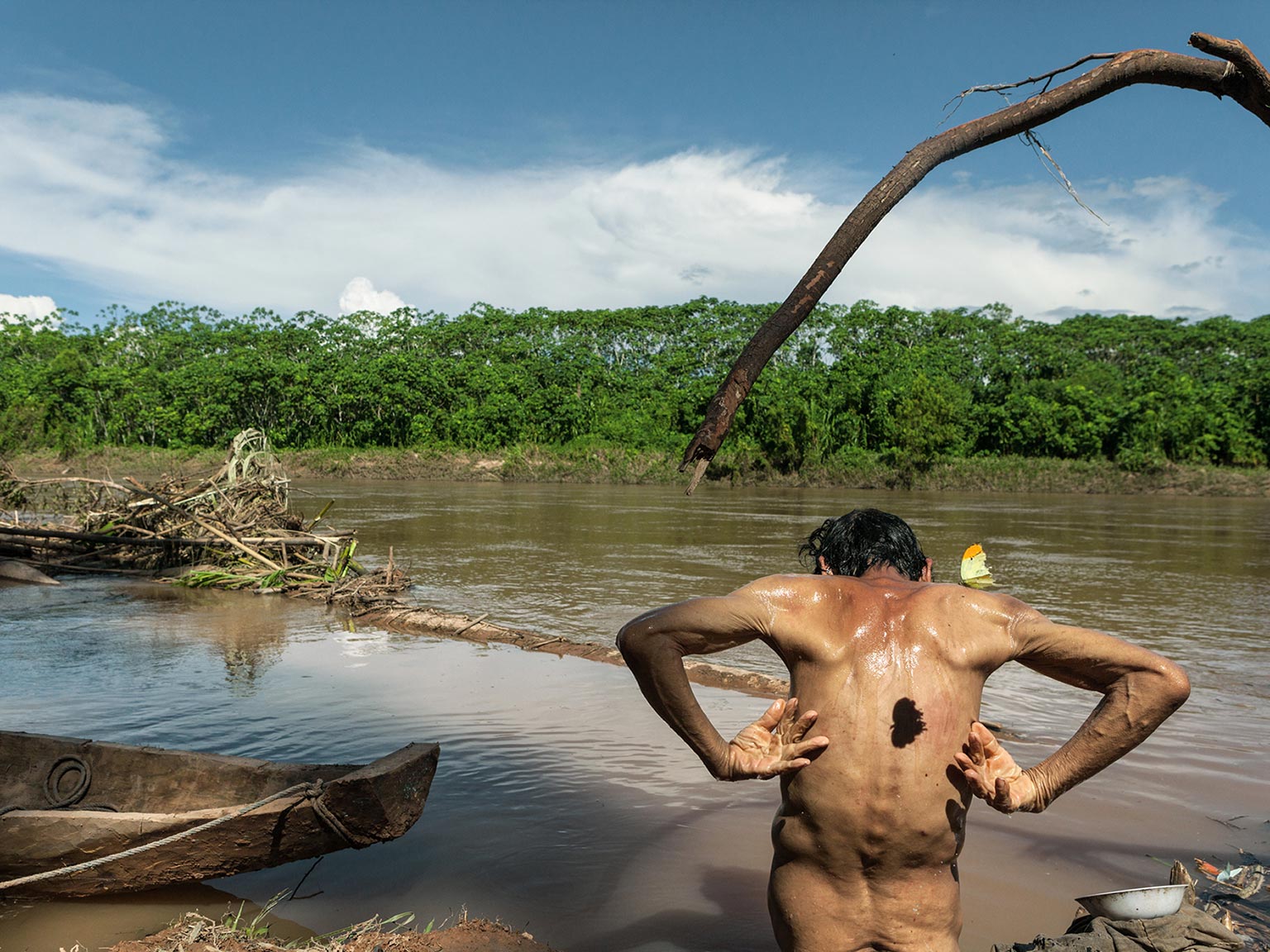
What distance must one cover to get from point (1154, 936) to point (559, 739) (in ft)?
14.0

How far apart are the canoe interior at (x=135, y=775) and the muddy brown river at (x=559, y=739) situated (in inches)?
17.9

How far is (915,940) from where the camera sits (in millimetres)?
2477

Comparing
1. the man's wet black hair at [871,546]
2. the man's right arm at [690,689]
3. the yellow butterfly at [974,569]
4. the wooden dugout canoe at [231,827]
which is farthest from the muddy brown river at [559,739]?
the man's wet black hair at [871,546]

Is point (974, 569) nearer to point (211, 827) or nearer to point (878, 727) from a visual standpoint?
point (878, 727)

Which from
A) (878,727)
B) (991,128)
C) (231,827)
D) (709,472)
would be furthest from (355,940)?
(709,472)

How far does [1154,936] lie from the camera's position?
9.67 ft

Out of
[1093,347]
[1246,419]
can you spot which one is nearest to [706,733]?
[1246,419]

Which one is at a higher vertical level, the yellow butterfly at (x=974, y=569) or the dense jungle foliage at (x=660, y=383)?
the dense jungle foliage at (x=660, y=383)

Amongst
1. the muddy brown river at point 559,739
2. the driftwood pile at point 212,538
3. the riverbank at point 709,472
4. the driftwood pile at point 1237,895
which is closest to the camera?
the driftwood pile at point 1237,895

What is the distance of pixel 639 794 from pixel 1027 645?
3.61m

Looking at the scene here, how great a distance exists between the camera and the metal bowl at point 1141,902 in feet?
9.70

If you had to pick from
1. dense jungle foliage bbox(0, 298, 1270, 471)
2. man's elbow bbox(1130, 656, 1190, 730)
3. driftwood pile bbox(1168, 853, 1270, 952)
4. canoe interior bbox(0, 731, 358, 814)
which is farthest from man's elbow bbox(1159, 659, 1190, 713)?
dense jungle foliage bbox(0, 298, 1270, 471)

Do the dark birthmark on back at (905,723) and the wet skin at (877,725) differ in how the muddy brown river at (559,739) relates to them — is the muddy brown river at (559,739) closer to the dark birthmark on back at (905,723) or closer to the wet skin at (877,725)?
the wet skin at (877,725)

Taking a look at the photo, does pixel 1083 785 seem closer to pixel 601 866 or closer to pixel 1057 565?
pixel 601 866
